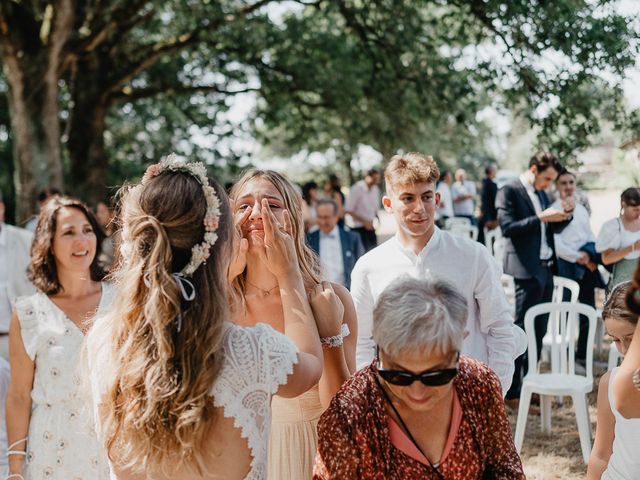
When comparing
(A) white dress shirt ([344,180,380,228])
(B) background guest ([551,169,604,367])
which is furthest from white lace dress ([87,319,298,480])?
(A) white dress shirt ([344,180,380,228])

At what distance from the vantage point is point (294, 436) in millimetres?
2510

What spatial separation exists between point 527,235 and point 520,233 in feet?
0.25

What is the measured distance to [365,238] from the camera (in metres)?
12.0

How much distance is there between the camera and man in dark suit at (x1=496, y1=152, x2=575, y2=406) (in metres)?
6.13

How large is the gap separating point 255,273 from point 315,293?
46cm

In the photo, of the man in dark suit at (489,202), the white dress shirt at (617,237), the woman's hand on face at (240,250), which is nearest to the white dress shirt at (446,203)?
the man in dark suit at (489,202)

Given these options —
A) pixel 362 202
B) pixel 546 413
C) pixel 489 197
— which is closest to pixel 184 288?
pixel 546 413

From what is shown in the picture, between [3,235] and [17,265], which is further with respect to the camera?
[3,235]

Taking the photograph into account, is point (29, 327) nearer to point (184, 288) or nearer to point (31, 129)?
point (184, 288)

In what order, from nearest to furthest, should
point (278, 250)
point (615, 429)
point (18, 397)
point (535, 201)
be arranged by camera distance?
point (278, 250) → point (615, 429) → point (18, 397) → point (535, 201)

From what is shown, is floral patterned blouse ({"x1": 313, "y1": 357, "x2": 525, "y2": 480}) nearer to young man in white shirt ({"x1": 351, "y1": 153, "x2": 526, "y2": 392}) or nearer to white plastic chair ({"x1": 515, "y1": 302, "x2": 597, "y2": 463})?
young man in white shirt ({"x1": 351, "y1": 153, "x2": 526, "y2": 392})

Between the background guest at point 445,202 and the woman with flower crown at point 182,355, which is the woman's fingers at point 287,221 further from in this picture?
the background guest at point 445,202

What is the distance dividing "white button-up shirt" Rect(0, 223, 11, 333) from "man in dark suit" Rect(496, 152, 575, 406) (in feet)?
13.8

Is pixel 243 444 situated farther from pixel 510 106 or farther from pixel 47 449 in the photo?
pixel 510 106
